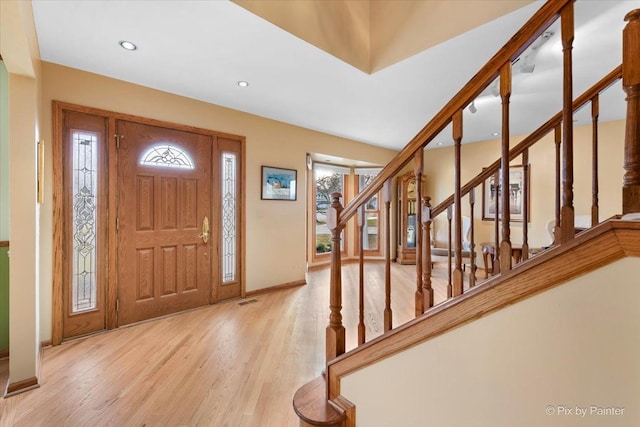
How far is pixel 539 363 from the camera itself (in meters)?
0.89

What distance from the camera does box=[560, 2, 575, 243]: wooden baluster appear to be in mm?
890

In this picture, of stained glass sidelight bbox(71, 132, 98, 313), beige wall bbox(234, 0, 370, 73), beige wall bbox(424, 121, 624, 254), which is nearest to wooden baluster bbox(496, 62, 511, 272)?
beige wall bbox(234, 0, 370, 73)

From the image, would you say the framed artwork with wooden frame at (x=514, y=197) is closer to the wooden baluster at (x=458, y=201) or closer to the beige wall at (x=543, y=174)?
the beige wall at (x=543, y=174)

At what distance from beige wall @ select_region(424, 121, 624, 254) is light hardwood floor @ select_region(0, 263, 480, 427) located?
3.08 meters

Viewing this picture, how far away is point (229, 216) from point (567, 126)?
3.47m

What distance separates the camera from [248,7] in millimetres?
1861

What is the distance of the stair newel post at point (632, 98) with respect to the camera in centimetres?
79

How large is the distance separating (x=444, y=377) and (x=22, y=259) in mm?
2685

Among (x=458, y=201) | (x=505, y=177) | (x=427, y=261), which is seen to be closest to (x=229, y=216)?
(x=427, y=261)

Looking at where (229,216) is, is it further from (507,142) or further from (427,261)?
(507,142)

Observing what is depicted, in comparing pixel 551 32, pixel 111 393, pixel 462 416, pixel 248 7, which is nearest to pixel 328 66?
pixel 248 7

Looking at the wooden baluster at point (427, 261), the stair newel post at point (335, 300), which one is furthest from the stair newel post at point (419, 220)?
the stair newel post at point (335, 300)

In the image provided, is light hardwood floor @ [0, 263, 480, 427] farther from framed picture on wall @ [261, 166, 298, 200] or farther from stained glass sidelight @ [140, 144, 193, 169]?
stained glass sidelight @ [140, 144, 193, 169]

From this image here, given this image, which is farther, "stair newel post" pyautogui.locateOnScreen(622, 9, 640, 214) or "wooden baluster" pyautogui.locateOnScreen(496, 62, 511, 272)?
"wooden baluster" pyautogui.locateOnScreen(496, 62, 511, 272)
